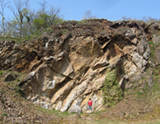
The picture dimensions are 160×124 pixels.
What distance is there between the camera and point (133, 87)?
1343 cm

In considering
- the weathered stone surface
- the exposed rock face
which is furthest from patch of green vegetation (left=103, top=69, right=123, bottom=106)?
the weathered stone surface

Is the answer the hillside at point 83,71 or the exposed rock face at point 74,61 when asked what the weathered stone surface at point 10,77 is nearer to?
the hillside at point 83,71

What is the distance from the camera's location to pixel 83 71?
43.6ft

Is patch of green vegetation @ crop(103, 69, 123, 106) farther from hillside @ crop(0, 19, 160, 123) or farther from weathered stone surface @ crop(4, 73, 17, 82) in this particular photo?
weathered stone surface @ crop(4, 73, 17, 82)

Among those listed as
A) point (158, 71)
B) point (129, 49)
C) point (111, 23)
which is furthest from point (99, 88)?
point (111, 23)

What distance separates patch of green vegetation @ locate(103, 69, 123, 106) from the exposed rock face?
430 millimetres

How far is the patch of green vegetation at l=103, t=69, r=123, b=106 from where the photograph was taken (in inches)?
471

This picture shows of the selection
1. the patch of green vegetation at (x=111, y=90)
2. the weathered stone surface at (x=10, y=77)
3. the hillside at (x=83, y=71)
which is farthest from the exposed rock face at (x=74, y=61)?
the weathered stone surface at (x=10, y=77)

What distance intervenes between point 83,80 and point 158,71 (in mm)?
7466

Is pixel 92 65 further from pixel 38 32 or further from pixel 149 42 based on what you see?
pixel 149 42

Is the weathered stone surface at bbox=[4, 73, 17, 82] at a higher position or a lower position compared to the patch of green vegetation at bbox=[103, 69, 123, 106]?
higher

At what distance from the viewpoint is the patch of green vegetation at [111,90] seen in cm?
1196

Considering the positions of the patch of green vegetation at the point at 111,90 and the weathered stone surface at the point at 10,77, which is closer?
the weathered stone surface at the point at 10,77

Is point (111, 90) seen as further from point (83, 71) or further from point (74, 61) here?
point (74, 61)
